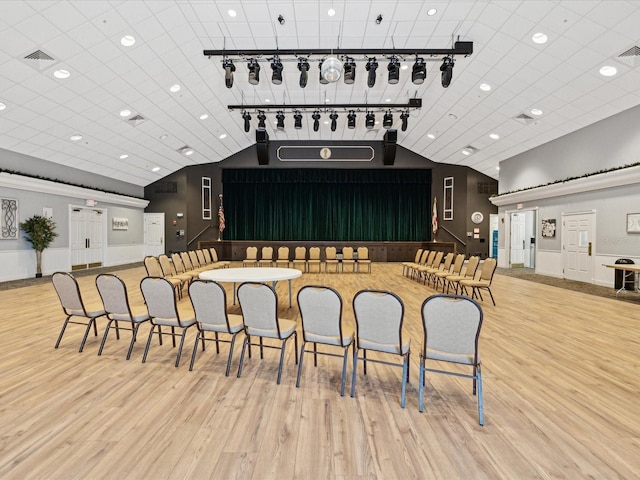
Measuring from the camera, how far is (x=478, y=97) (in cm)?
917

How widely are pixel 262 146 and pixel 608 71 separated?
11260 mm

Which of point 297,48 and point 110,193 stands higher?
point 297,48

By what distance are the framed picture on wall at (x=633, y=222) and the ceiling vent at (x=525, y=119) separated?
3.52 meters

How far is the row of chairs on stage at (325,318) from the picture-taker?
2643mm

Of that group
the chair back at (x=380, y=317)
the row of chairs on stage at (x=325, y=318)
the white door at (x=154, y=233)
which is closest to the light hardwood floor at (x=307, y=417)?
the row of chairs on stage at (x=325, y=318)

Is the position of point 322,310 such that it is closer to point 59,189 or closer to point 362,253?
point 362,253

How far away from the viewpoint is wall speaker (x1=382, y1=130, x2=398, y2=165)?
14.0 m

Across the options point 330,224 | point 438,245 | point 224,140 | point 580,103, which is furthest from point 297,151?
point 580,103

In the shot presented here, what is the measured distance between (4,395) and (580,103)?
38.4ft

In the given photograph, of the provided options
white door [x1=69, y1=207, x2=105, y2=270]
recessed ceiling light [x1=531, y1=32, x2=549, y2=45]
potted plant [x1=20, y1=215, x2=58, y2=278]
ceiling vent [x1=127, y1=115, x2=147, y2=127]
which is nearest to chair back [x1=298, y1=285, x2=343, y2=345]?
recessed ceiling light [x1=531, y1=32, x2=549, y2=45]

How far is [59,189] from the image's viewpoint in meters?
10.9

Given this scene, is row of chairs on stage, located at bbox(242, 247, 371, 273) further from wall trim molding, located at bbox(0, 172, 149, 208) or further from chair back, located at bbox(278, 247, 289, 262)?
wall trim molding, located at bbox(0, 172, 149, 208)

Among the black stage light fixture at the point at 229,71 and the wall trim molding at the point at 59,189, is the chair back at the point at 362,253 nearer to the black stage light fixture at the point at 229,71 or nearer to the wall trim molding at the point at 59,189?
the black stage light fixture at the point at 229,71

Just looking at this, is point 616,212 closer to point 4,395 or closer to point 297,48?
point 297,48
